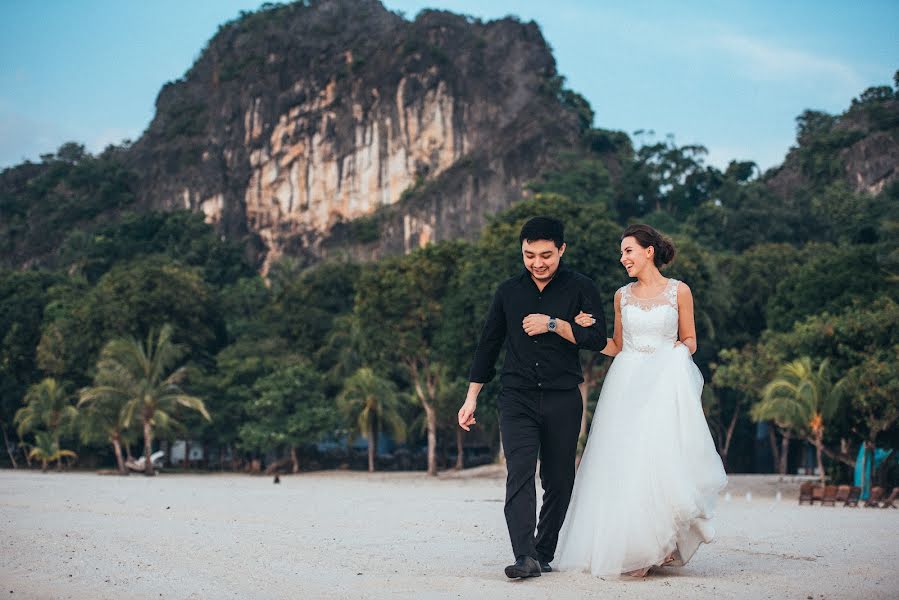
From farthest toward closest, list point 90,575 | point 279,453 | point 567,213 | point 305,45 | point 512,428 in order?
point 305,45, point 279,453, point 567,213, point 512,428, point 90,575

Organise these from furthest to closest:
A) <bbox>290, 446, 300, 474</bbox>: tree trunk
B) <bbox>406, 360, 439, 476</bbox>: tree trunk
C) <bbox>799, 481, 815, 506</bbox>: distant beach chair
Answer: <bbox>290, 446, 300, 474</bbox>: tree trunk
<bbox>406, 360, 439, 476</bbox>: tree trunk
<bbox>799, 481, 815, 506</bbox>: distant beach chair

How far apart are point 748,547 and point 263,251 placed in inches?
3899

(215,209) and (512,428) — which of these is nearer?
(512,428)

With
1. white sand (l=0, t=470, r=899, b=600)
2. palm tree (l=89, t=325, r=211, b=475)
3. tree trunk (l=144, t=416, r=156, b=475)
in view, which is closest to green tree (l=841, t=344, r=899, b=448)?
white sand (l=0, t=470, r=899, b=600)

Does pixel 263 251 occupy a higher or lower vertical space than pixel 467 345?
higher

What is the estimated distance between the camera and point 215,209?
10694cm

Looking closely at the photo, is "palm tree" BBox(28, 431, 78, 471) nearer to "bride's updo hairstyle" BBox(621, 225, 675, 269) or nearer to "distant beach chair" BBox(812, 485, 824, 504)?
"distant beach chair" BBox(812, 485, 824, 504)

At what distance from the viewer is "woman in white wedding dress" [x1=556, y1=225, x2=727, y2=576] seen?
675cm

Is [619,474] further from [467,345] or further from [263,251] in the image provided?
[263,251]

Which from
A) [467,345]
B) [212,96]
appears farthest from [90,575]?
[212,96]

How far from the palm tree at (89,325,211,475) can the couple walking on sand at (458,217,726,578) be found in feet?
108

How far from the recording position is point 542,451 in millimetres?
7148

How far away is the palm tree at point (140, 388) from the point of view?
38.7 m

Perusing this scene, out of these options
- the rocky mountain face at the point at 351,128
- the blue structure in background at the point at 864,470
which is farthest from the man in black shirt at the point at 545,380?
the rocky mountain face at the point at 351,128
